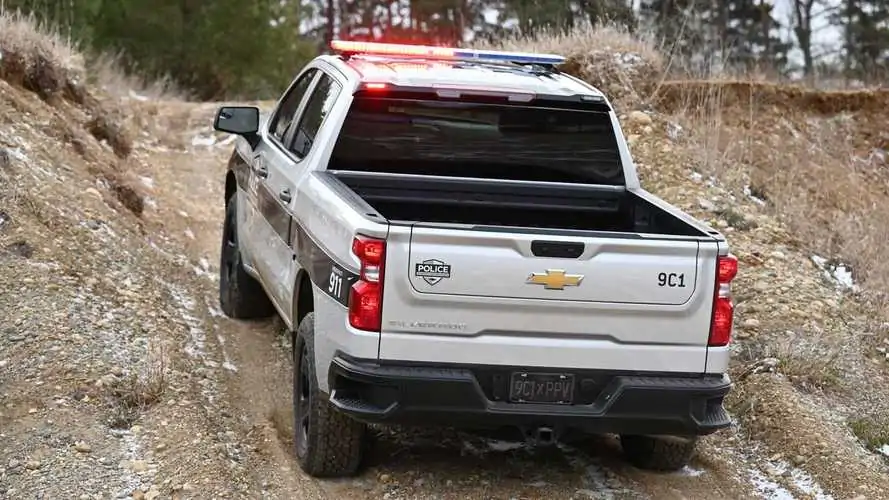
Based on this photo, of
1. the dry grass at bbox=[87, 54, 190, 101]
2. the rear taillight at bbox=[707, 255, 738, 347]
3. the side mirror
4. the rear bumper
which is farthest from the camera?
the dry grass at bbox=[87, 54, 190, 101]

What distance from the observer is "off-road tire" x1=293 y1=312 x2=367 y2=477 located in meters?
4.83

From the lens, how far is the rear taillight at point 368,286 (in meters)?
4.26

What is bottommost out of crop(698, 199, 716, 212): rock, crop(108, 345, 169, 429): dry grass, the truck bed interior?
crop(108, 345, 169, 429): dry grass

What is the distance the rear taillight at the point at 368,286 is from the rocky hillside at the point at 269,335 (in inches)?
39.1

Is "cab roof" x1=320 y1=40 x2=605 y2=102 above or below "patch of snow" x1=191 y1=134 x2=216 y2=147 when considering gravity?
above

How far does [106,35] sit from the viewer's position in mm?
20984

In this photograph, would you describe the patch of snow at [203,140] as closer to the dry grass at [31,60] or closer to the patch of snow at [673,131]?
the dry grass at [31,60]

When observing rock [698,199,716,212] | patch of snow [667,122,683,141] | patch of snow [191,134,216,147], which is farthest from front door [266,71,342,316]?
patch of snow [191,134,216,147]

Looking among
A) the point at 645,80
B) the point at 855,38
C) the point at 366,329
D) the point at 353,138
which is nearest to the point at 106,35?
the point at 645,80

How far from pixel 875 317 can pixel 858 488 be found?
8.08 ft

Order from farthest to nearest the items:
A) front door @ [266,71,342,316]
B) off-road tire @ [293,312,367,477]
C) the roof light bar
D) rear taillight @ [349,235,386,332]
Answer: the roof light bar < front door @ [266,71,342,316] < off-road tire @ [293,312,367,477] < rear taillight @ [349,235,386,332]

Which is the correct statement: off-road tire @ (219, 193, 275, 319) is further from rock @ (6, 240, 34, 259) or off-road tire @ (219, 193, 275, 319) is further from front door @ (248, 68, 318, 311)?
rock @ (6, 240, 34, 259)

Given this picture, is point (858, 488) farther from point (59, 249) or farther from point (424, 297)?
point (59, 249)

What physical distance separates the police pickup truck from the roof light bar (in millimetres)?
245
